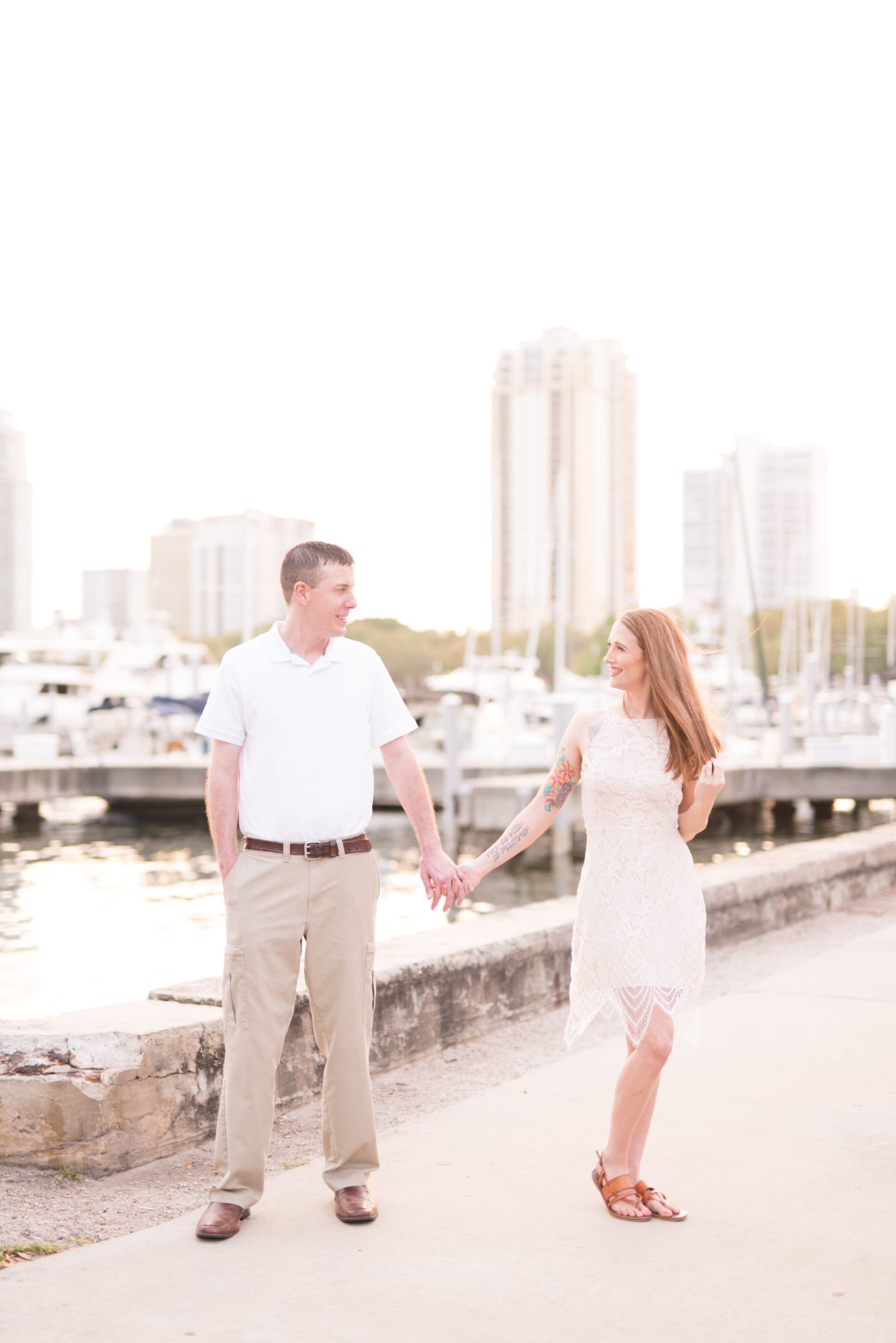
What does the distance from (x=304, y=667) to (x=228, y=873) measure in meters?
0.66

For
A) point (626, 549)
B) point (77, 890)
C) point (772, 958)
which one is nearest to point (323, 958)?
point (772, 958)

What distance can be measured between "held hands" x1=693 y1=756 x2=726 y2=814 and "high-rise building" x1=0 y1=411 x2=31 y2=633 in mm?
107756

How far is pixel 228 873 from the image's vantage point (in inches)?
157

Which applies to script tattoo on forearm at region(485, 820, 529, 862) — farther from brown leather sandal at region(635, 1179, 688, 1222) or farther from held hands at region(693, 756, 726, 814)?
brown leather sandal at region(635, 1179, 688, 1222)

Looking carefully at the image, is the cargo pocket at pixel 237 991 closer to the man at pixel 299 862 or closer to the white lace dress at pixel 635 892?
the man at pixel 299 862

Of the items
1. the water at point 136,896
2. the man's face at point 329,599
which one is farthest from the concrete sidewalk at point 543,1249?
the water at point 136,896

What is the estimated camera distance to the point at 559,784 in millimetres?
4438

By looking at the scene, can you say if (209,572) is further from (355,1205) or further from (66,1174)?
(355,1205)

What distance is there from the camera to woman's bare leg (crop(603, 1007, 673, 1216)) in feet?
13.2

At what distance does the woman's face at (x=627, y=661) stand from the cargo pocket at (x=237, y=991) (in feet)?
4.73

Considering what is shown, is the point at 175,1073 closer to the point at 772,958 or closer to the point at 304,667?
the point at 304,667

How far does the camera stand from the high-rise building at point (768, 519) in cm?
11256

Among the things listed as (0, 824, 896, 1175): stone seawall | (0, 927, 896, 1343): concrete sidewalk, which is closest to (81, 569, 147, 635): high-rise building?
(0, 824, 896, 1175): stone seawall

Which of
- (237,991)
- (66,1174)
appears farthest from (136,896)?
(237,991)
